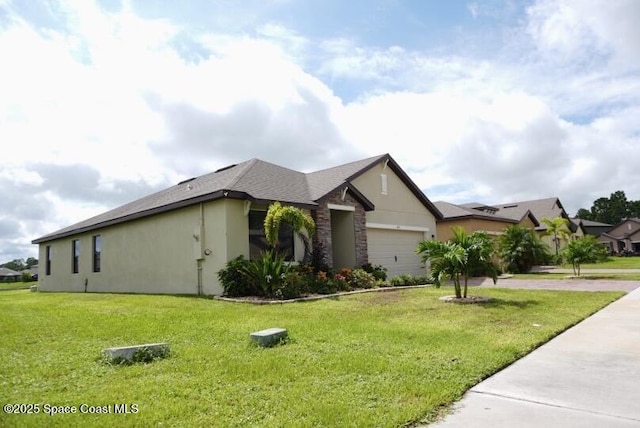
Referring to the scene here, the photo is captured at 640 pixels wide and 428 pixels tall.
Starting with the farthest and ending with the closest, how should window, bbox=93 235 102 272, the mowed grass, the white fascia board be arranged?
window, bbox=93 235 102 272
the white fascia board
the mowed grass

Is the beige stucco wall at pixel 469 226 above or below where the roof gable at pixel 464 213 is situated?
below

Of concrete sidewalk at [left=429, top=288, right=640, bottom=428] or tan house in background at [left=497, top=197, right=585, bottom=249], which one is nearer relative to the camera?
concrete sidewalk at [left=429, top=288, right=640, bottom=428]

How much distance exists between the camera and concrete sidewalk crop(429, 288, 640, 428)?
3414mm

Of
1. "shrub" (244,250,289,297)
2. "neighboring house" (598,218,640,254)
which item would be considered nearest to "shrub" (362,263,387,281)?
"shrub" (244,250,289,297)

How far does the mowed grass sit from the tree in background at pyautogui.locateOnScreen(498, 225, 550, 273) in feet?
52.1

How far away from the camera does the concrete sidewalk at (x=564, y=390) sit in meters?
3.41

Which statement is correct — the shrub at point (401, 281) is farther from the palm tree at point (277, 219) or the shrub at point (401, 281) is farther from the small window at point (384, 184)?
the palm tree at point (277, 219)

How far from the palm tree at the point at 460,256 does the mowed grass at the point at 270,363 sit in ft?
4.31

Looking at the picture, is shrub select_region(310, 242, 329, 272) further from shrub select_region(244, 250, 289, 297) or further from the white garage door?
the white garage door

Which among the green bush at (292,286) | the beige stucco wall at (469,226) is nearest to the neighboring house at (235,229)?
the green bush at (292,286)

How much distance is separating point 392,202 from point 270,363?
16114 millimetres

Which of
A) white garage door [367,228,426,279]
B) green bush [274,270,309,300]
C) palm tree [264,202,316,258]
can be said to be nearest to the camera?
green bush [274,270,309,300]

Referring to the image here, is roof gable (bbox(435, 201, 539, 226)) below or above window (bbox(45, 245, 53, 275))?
above

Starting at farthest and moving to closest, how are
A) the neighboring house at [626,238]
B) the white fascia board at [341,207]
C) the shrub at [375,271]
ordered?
the neighboring house at [626,238] < the shrub at [375,271] < the white fascia board at [341,207]
